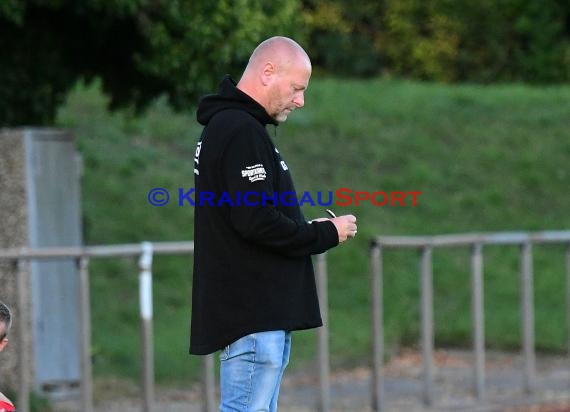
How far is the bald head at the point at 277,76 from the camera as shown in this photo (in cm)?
527

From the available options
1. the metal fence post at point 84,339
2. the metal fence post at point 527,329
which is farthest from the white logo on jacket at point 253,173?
the metal fence post at point 527,329

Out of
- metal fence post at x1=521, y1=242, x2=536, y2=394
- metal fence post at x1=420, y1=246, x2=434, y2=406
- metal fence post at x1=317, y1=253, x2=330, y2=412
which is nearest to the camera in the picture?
metal fence post at x1=317, y1=253, x2=330, y2=412

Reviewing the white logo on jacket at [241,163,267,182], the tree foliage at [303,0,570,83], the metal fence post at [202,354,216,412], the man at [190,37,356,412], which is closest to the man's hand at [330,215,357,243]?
the man at [190,37,356,412]

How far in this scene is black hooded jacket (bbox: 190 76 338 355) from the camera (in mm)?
5105

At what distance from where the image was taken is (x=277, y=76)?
527 centimetres

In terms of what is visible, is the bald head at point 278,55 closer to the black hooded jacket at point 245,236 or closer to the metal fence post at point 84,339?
the black hooded jacket at point 245,236

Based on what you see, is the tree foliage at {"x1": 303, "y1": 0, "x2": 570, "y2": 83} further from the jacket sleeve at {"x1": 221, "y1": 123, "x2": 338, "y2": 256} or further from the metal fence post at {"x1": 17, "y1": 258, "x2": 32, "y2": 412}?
the jacket sleeve at {"x1": 221, "y1": 123, "x2": 338, "y2": 256}

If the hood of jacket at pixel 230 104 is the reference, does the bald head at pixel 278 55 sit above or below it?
above

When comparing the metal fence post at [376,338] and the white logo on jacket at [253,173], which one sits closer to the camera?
the white logo on jacket at [253,173]

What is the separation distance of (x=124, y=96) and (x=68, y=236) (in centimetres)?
107

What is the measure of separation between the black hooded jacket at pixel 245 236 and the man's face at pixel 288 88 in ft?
0.18

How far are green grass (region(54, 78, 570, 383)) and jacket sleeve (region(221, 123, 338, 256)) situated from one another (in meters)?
7.06

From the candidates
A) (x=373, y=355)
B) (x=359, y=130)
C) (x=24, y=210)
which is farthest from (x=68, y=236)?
(x=359, y=130)

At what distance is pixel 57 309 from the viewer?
10195mm
